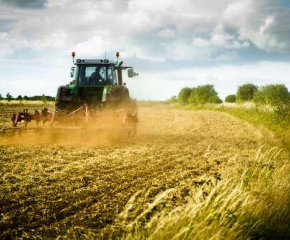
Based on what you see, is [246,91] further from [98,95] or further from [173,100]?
[98,95]

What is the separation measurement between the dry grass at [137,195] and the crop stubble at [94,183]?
0.04ft

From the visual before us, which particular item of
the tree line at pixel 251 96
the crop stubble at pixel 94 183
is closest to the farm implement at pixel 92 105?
the crop stubble at pixel 94 183

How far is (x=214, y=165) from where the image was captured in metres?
8.08

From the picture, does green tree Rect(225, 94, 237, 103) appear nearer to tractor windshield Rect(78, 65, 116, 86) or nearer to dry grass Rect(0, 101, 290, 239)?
tractor windshield Rect(78, 65, 116, 86)

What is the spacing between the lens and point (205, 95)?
213ft

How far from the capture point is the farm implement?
10899 millimetres

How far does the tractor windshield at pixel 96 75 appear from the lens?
12.0m

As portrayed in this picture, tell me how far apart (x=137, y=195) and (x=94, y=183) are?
94 cm

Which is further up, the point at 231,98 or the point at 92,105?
the point at 231,98

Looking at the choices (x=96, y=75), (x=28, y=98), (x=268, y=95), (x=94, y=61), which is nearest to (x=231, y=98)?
(x=28, y=98)

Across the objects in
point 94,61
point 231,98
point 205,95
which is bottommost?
point 94,61

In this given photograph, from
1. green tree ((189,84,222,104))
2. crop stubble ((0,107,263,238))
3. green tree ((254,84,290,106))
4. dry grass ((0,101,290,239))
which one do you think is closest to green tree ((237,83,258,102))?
green tree ((189,84,222,104))

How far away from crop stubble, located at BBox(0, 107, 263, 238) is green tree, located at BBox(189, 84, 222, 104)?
177 feet

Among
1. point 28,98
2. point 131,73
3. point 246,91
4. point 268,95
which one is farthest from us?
point 246,91
